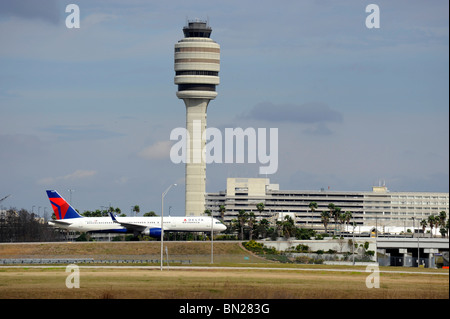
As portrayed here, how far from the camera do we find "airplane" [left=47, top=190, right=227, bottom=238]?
466ft

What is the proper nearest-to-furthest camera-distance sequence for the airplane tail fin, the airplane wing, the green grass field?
the green grass field, the airplane wing, the airplane tail fin

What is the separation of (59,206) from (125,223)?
12.7 m

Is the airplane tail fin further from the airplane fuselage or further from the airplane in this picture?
the airplane fuselage

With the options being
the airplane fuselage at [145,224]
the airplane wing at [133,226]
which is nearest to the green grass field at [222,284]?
the airplane fuselage at [145,224]

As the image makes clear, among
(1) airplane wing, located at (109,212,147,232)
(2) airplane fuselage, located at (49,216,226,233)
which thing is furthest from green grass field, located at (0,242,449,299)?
(1) airplane wing, located at (109,212,147,232)

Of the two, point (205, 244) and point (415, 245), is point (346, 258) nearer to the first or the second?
point (205, 244)

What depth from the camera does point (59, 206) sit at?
145m

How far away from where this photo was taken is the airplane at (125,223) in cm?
14200

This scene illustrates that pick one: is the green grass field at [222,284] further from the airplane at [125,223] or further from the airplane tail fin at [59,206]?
the airplane tail fin at [59,206]

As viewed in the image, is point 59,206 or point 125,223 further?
point 59,206

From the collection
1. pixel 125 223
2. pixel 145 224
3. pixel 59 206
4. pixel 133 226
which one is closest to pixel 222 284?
pixel 125 223

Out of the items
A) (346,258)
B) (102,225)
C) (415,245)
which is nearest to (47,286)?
(346,258)

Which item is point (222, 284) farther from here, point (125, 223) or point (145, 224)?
point (145, 224)

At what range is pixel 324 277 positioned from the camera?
2837 inches
